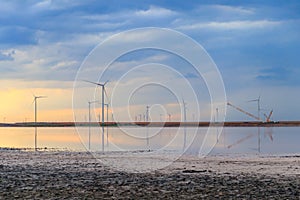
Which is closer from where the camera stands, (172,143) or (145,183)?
(145,183)

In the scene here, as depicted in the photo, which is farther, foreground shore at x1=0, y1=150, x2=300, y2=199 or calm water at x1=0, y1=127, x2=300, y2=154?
calm water at x1=0, y1=127, x2=300, y2=154

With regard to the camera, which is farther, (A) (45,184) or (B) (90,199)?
(A) (45,184)

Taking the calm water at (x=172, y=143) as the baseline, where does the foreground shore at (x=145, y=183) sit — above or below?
above

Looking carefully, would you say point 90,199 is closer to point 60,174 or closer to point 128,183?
point 128,183

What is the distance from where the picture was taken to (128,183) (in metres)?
21.3

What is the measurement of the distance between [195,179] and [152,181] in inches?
80.7

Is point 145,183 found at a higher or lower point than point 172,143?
higher

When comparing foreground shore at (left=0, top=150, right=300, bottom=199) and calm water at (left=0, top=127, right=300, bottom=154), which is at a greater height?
foreground shore at (left=0, top=150, right=300, bottom=199)

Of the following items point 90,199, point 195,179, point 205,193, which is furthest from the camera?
point 195,179

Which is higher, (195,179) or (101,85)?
(101,85)

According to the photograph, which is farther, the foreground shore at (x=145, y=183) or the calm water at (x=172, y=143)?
the calm water at (x=172, y=143)

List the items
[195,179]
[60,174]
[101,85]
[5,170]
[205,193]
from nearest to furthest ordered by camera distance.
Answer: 1. [205,193]
2. [195,179]
3. [60,174]
4. [5,170]
5. [101,85]

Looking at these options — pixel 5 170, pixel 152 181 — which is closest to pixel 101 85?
pixel 5 170

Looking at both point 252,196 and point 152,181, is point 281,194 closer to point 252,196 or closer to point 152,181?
point 252,196
